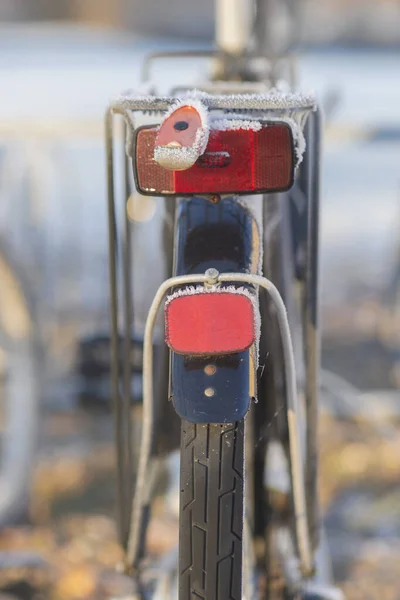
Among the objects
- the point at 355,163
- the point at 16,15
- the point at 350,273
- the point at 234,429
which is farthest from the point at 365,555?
the point at 16,15

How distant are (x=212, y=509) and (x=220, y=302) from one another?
1.16 ft

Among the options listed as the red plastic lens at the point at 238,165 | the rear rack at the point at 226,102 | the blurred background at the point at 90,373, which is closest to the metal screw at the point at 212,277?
→ the red plastic lens at the point at 238,165

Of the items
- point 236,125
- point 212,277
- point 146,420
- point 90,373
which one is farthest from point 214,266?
point 90,373

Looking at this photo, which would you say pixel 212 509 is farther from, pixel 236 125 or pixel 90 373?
pixel 90 373

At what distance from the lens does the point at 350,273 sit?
5.73 meters

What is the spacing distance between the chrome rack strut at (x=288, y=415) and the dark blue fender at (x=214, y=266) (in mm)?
79

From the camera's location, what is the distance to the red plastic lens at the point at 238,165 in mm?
1167

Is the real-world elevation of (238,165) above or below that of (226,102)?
below

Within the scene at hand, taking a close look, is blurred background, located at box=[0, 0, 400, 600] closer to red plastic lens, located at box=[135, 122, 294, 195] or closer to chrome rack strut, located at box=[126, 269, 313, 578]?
red plastic lens, located at box=[135, 122, 294, 195]

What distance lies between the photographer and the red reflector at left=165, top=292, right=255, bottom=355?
3.67 feet

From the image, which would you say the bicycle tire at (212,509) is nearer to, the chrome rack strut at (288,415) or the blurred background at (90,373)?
the chrome rack strut at (288,415)

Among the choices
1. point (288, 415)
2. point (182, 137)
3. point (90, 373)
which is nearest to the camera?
point (182, 137)

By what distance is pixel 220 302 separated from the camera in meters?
1.12

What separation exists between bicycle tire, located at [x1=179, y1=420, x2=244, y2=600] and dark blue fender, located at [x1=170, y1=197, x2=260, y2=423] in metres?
0.04
